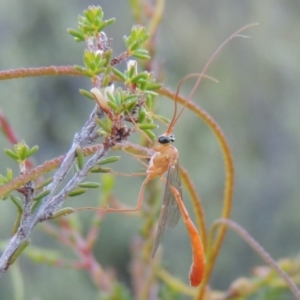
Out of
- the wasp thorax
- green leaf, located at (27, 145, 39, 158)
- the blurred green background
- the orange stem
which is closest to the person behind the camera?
green leaf, located at (27, 145, 39, 158)

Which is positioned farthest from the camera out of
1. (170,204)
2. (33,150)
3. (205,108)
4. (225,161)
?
(205,108)

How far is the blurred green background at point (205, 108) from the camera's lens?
532 cm

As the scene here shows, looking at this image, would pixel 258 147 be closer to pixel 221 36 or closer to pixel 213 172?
pixel 213 172

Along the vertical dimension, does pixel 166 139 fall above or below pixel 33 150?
above

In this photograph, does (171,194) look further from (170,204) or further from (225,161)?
(225,161)

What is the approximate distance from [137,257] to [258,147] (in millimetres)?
5152

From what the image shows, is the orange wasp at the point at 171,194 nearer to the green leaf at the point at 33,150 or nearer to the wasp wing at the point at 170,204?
the wasp wing at the point at 170,204

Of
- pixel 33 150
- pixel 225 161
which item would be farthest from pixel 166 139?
pixel 33 150

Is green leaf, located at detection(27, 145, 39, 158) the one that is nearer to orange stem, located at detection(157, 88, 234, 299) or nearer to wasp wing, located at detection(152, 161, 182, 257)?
orange stem, located at detection(157, 88, 234, 299)

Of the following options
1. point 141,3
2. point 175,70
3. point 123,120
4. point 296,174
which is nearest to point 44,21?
point 175,70

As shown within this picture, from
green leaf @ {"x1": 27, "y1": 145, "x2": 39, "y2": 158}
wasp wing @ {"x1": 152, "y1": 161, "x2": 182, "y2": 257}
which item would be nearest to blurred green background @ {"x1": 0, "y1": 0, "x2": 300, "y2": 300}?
wasp wing @ {"x1": 152, "y1": 161, "x2": 182, "y2": 257}

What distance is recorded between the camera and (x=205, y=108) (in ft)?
21.2

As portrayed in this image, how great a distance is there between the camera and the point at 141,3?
1321 mm

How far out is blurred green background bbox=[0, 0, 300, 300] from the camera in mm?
5316
